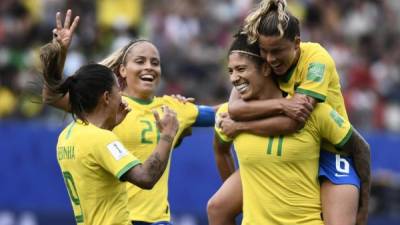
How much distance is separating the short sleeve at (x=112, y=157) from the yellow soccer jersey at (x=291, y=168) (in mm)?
1014

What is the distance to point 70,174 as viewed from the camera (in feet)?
24.6

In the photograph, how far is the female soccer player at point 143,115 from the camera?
28.5ft

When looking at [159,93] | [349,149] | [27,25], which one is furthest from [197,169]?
[349,149]

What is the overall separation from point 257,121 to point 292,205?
2.01 feet

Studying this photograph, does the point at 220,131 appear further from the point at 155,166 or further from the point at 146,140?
the point at 155,166

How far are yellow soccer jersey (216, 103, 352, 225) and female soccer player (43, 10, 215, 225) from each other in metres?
0.98

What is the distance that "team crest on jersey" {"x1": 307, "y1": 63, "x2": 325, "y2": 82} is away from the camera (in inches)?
308

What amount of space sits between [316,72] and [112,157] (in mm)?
1525

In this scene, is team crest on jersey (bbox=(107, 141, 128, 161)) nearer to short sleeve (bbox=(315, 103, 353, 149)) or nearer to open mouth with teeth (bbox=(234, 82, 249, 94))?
open mouth with teeth (bbox=(234, 82, 249, 94))

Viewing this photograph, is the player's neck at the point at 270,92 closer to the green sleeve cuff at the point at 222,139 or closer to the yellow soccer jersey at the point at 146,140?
the green sleeve cuff at the point at 222,139

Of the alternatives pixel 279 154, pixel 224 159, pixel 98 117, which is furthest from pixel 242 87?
pixel 98 117

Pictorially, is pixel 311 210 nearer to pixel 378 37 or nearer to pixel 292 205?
pixel 292 205

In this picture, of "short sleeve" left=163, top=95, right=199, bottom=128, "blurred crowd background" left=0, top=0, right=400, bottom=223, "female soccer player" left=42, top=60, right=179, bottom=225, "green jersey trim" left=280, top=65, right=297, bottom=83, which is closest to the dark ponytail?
"female soccer player" left=42, top=60, right=179, bottom=225

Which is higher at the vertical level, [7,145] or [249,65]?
[249,65]
